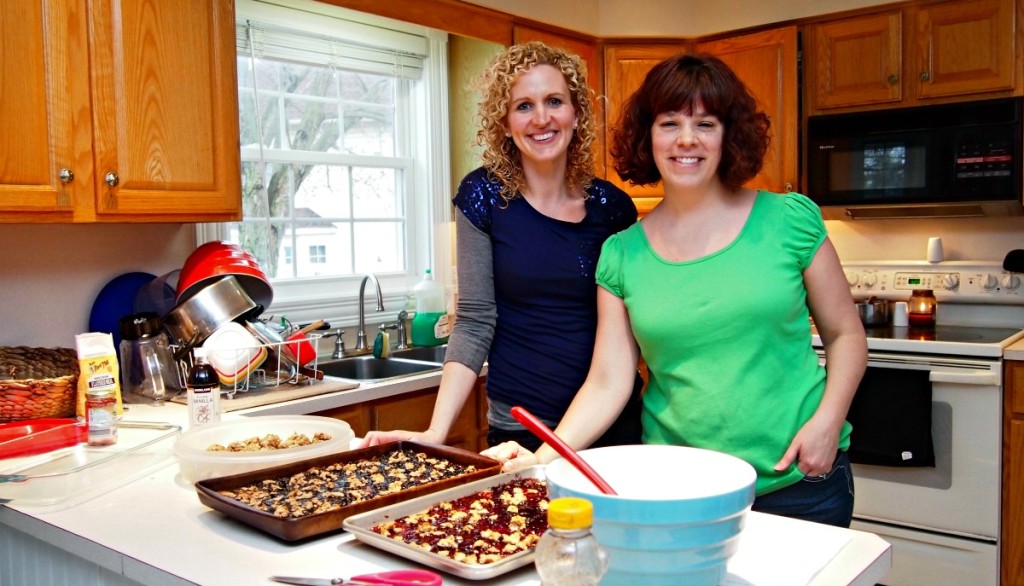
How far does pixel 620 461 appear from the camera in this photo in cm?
118

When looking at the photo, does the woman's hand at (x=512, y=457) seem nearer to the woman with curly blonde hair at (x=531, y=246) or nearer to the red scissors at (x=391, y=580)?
the woman with curly blonde hair at (x=531, y=246)

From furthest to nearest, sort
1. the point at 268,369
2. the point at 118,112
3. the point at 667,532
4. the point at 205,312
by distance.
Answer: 1. the point at 268,369
2. the point at 205,312
3. the point at 118,112
4. the point at 667,532

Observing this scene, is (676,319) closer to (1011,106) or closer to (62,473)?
(62,473)

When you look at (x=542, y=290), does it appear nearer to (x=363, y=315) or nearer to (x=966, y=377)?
(x=363, y=315)

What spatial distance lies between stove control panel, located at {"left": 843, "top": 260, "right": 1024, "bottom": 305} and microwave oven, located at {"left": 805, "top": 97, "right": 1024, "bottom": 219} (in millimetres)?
211

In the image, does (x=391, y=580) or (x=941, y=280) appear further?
(x=941, y=280)

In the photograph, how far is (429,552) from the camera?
106cm

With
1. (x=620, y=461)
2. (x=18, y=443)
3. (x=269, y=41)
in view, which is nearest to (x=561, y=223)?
(x=620, y=461)

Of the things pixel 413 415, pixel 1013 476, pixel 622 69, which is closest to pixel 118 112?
pixel 413 415

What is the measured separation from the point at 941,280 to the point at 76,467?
3.19m

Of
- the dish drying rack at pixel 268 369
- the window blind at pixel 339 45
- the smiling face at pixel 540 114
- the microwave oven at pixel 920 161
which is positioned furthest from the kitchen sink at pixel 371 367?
the microwave oven at pixel 920 161

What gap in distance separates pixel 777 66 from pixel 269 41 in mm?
1996

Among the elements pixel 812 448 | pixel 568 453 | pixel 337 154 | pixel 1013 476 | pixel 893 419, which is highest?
pixel 337 154

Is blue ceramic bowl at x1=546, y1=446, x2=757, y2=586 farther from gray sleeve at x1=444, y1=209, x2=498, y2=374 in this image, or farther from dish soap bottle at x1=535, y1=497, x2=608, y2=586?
gray sleeve at x1=444, y1=209, x2=498, y2=374
